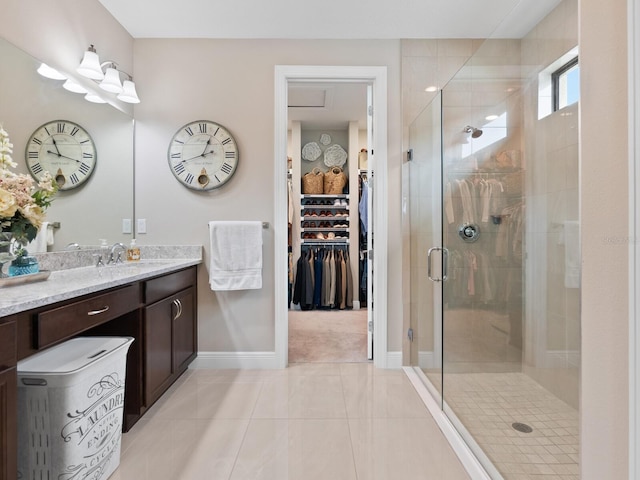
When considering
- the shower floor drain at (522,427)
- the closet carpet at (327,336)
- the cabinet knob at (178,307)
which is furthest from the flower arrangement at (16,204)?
the shower floor drain at (522,427)

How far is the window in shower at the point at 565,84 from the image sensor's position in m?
1.36

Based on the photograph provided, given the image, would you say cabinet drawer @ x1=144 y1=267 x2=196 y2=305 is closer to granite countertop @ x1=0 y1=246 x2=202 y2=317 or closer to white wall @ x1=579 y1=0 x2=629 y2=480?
granite countertop @ x1=0 y1=246 x2=202 y2=317

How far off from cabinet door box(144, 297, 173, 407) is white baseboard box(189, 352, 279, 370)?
1.68ft

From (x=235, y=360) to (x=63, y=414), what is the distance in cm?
152

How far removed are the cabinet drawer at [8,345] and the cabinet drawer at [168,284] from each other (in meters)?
0.81

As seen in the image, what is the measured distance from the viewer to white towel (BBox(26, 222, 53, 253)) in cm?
177

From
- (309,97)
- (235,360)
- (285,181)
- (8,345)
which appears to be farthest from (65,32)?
(235,360)

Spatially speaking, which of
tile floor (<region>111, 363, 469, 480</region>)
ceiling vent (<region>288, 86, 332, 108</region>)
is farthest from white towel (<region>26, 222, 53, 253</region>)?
ceiling vent (<region>288, 86, 332, 108</region>)

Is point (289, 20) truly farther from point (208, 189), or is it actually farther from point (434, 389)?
point (434, 389)

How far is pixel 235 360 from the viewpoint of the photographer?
262 cm

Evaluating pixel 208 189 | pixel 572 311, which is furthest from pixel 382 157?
pixel 572 311

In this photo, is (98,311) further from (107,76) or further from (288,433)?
(107,76)

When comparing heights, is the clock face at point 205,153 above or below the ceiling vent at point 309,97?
below

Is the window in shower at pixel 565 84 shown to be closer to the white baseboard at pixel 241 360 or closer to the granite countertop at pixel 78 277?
the white baseboard at pixel 241 360
